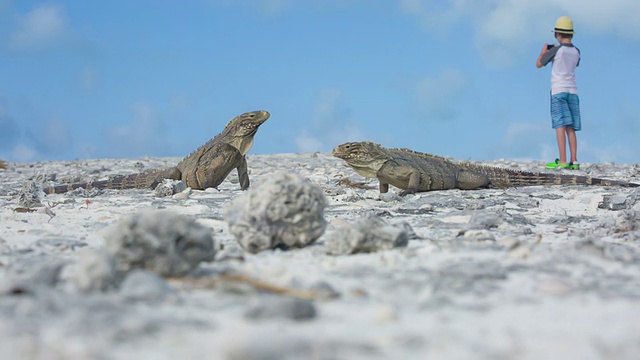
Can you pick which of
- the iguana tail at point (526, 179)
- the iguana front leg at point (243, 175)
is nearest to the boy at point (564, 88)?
the iguana tail at point (526, 179)

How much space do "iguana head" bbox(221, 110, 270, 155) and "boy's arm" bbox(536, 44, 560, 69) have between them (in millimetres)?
7437

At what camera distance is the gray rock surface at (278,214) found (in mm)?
3865

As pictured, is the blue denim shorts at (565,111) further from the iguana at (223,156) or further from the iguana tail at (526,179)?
the iguana at (223,156)

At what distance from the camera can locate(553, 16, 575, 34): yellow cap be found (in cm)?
1448

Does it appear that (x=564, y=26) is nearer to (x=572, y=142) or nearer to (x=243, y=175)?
(x=572, y=142)

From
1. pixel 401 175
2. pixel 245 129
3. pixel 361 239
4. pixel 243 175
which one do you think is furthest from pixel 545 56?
pixel 361 239

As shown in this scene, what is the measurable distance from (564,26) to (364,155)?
757cm

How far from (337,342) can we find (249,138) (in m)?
8.23

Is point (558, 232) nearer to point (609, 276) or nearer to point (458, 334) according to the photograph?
point (609, 276)

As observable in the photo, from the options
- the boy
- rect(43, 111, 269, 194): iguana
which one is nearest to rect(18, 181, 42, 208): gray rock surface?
rect(43, 111, 269, 194): iguana

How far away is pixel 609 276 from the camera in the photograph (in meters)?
3.11

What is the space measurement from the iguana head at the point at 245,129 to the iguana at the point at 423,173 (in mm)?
1334

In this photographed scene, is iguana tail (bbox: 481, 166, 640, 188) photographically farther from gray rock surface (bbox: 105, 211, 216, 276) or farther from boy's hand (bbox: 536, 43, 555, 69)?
gray rock surface (bbox: 105, 211, 216, 276)

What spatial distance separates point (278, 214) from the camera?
387 cm
